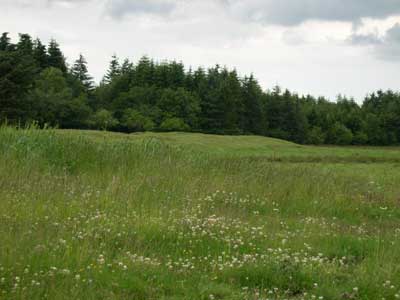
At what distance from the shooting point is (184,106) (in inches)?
3521

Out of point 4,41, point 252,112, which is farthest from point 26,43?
point 252,112

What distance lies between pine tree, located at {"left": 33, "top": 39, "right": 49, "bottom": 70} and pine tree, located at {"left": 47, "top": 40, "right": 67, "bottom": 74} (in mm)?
1115

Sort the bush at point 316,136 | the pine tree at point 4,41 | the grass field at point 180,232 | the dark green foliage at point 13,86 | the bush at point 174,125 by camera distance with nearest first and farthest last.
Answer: the grass field at point 180,232 < the dark green foliage at point 13,86 < the pine tree at point 4,41 < the bush at point 174,125 < the bush at point 316,136

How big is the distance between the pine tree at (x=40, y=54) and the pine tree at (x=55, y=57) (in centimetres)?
112

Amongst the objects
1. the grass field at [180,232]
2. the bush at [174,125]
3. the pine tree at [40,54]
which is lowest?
the grass field at [180,232]

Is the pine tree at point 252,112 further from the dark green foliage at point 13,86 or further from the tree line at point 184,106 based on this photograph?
the dark green foliage at point 13,86

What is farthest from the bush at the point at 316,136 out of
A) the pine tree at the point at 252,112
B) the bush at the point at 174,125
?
the bush at the point at 174,125

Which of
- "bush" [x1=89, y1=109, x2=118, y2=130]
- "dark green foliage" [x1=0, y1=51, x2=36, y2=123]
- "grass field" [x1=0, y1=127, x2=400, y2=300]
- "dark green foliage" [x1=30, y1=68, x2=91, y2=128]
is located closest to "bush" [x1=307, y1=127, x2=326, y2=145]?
"bush" [x1=89, y1=109, x2=118, y2=130]

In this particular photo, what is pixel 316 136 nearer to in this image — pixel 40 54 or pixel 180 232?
pixel 40 54

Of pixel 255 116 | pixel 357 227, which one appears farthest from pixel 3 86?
pixel 357 227

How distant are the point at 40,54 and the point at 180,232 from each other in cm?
8680

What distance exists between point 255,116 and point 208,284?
89131 millimetres

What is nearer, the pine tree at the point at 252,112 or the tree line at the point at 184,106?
the tree line at the point at 184,106

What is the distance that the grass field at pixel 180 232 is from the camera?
5.29 metres
